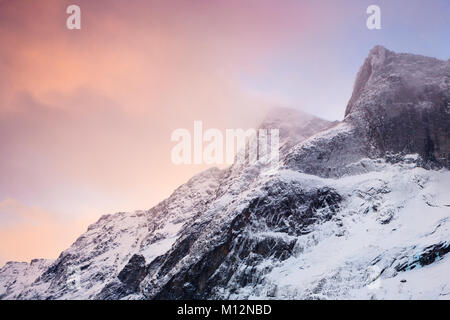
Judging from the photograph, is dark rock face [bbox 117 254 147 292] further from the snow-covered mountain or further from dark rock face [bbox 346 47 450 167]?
dark rock face [bbox 346 47 450 167]

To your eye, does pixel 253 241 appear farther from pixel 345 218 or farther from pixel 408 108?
pixel 408 108

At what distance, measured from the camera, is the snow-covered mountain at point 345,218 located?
65812mm

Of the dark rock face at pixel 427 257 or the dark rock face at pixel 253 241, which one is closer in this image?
the dark rock face at pixel 427 257

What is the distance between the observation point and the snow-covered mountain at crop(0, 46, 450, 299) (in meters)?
65.8

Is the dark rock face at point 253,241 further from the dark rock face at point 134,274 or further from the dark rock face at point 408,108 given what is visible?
the dark rock face at point 134,274

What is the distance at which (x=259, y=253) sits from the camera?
82812 mm

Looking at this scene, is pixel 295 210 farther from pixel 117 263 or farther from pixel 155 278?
pixel 117 263

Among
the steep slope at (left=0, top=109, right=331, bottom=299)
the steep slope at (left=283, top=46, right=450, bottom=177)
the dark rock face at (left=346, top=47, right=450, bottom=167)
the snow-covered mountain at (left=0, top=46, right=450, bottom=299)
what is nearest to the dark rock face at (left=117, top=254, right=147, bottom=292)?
the steep slope at (left=0, top=109, right=331, bottom=299)

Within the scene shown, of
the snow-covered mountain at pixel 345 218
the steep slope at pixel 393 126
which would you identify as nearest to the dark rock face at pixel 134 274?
the snow-covered mountain at pixel 345 218

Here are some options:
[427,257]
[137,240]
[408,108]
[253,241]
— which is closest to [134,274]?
[137,240]
